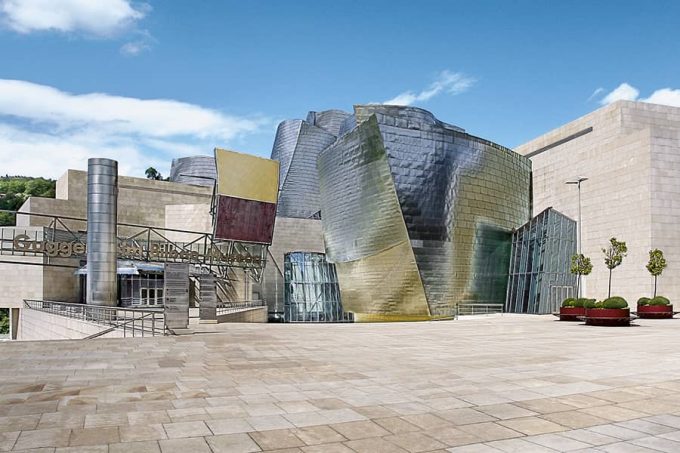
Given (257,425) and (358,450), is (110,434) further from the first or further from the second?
(358,450)

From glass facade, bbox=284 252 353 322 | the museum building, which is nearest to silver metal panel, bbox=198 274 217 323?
the museum building

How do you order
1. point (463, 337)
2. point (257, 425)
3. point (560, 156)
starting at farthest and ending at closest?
point (560, 156) → point (463, 337) → point (257, 425)

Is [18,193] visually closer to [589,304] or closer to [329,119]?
[329,119]

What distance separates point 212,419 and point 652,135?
123ft

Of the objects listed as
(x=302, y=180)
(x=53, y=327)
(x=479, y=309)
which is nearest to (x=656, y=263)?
(x=479, y=309)

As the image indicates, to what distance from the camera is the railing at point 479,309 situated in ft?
133

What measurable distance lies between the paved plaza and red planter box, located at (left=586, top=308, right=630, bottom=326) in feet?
30.8

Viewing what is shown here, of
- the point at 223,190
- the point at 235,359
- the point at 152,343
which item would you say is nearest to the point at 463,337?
the point at 235,359

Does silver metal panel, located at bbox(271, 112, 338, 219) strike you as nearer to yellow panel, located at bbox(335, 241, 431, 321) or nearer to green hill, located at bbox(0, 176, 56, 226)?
yellow panel, located at bbox(335, 241, 431, 321)

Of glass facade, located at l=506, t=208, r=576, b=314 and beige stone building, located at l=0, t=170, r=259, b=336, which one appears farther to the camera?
beige stone building, located at l=0, t=170, r=259, b=336

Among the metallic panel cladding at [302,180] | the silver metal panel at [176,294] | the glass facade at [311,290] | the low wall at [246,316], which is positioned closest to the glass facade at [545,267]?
the glass facade at [311,290]

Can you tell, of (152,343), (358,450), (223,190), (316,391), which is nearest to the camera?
(358,450)

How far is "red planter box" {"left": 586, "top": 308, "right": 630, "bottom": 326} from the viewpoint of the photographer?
2459cm

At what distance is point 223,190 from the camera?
43719 mm
